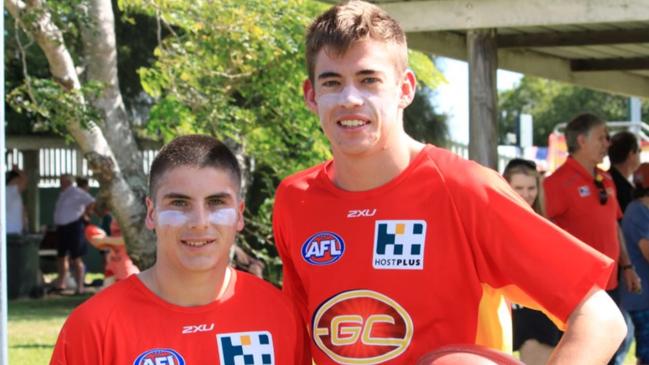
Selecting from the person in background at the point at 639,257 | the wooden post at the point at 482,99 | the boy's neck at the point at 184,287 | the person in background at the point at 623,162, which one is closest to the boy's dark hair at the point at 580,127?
the person in background at the point at 639,257

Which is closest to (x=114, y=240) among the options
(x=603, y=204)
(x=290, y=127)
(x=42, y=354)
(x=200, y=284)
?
(x=42, y=354)

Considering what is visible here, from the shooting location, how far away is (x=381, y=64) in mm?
3176

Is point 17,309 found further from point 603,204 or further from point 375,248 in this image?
→ point 375,248

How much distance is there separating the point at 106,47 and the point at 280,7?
5.82 feet

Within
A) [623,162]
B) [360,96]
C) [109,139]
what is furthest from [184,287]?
[109,139]

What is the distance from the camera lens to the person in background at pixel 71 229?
60.8 ft

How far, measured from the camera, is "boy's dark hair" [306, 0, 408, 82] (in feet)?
10.4

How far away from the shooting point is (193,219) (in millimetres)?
3340

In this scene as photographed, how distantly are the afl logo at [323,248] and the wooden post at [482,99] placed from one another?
4.47 m

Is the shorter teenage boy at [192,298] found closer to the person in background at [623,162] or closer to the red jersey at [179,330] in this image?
the red jersey at [179,330]

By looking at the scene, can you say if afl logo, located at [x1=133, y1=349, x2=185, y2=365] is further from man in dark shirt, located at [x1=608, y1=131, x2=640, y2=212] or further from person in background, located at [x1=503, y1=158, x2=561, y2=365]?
man in dark shirt, located at [x1=608, y1=131, x2=640, y2=212]

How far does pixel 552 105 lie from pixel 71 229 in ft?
159

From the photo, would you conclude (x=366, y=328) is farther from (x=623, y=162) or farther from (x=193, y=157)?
(x=623, y=162)

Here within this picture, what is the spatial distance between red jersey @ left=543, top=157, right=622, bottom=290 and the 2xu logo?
5.44 metres
